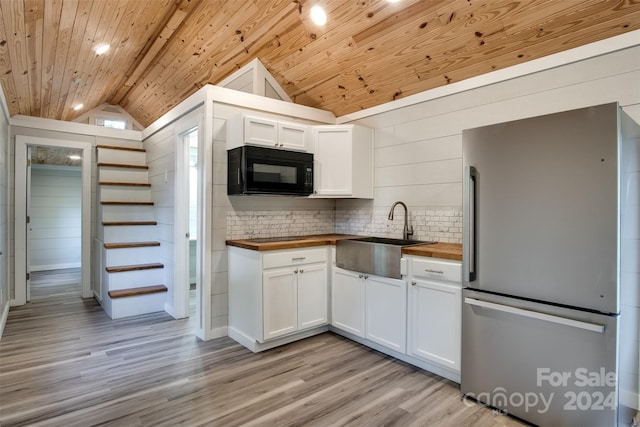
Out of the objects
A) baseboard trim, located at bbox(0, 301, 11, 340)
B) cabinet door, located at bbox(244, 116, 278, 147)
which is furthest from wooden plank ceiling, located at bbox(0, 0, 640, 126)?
baseboard trim, located at bbox(0, 301, 11, 340)

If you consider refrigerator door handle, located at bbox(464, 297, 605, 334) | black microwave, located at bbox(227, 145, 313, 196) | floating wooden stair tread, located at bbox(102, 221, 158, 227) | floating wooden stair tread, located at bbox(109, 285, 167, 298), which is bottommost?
floating wooden stair tread, located at bbox(109, 285, 167, 298)

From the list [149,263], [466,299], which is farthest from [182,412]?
[149,263]

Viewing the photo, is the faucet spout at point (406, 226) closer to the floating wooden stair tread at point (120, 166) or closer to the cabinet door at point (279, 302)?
the cabinet door at point (279, 302)

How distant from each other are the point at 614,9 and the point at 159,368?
3791 mm

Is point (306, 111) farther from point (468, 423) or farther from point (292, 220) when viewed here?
point (468, 423)

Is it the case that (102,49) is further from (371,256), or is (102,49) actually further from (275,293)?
(371,256)

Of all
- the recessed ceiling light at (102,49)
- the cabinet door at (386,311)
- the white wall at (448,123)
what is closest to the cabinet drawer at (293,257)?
the cabinet door at (386,311)

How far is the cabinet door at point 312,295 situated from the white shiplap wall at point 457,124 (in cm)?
92

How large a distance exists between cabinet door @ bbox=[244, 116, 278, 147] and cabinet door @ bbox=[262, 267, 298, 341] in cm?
114

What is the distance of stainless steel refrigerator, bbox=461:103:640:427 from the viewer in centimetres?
164

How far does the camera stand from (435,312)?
2.40m

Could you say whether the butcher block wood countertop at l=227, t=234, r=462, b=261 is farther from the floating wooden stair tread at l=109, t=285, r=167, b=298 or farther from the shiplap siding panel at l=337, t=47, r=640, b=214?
the floating wooden stair tread at l=109, t=285, r=167, b=298

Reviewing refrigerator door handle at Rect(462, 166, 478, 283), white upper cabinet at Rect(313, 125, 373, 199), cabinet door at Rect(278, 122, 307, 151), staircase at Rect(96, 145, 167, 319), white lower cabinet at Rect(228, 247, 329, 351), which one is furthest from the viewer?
staircase at Rect(96, 145, 167, 319)

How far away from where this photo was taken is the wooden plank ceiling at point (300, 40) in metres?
2.20
